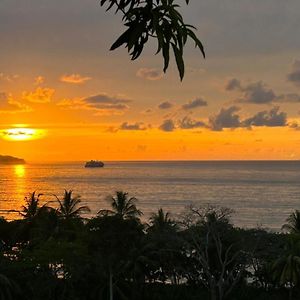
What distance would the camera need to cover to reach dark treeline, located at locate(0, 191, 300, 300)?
34.4 m

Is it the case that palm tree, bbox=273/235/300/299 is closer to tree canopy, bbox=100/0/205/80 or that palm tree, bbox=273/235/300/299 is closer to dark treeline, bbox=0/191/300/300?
dark treeline, bbox=0/191/300/300

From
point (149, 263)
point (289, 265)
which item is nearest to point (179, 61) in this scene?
point (289, 265)

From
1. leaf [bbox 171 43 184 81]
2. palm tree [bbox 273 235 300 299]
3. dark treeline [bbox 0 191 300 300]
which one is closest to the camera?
leaf [bbox 171 43 184 81]

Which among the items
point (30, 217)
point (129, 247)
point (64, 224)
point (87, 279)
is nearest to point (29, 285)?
point (87, 279)

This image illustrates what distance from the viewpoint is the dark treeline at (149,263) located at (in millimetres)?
34438

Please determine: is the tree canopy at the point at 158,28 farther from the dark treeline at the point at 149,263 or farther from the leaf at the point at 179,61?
the dark treeline at the point at 149,263

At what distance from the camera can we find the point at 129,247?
3550cm

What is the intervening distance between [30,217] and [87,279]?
1299 centimetres

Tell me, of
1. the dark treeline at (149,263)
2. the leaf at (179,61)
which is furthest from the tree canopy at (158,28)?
the dark treeline at (149,263)

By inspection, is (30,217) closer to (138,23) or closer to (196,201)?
(138,23)

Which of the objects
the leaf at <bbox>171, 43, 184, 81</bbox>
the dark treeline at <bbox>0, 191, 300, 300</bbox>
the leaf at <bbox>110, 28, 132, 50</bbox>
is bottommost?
the dark treeline at <bbox>0, 191, 300, 300</bbox>

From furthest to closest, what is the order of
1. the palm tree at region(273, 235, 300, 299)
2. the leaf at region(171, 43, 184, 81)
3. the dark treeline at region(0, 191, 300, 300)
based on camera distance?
the palm tree at region(273, 235, 300, 299) → the dark treeline at region(0, 191, 300, 300) → the leaf at region(171, 43, 184, 81)

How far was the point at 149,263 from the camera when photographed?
39156 mm

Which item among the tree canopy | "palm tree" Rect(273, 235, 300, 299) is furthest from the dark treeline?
the tree canopy
